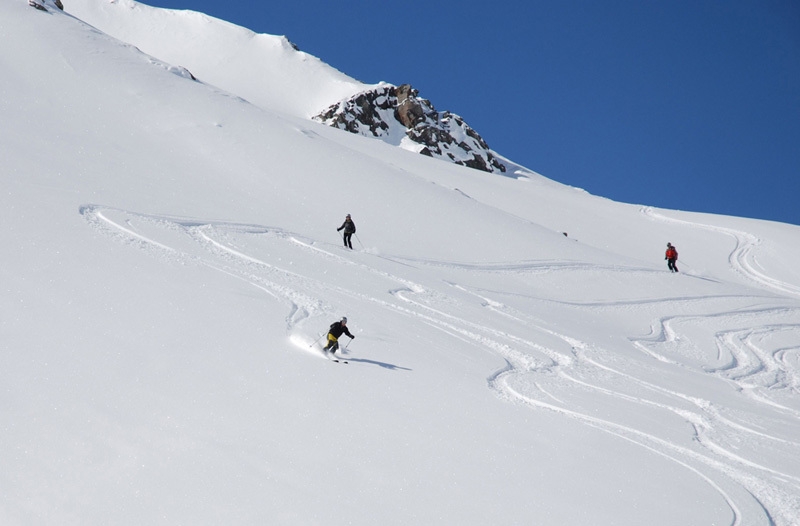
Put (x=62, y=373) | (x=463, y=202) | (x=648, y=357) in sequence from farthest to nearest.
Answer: (x=463, y=202)
(x=648, y=357)
(x=62, y=373)

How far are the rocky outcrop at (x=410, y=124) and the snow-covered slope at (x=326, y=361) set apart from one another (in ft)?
231

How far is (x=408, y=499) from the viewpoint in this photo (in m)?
9.16

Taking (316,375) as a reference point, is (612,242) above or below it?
above

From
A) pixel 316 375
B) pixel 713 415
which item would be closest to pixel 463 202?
pixel 713 415

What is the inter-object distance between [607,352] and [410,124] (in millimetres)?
93485

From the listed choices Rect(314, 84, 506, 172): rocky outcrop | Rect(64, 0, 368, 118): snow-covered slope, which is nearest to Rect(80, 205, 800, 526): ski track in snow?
Rect(314, 84, 506, 172): rocky outcrop

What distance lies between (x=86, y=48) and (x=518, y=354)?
35.4 metres

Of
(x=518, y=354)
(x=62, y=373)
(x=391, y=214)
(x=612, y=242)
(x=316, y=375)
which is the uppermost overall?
(x=612, y=242)

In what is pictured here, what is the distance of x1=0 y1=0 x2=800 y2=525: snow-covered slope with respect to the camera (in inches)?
360

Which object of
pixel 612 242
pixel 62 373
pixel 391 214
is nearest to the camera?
pixel 62 373

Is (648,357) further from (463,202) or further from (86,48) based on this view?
(86,48)

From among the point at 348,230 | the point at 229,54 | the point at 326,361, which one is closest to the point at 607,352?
the point at 326,361

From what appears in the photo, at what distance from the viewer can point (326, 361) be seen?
13.4 metres

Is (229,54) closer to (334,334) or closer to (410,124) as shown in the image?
(410,124)
